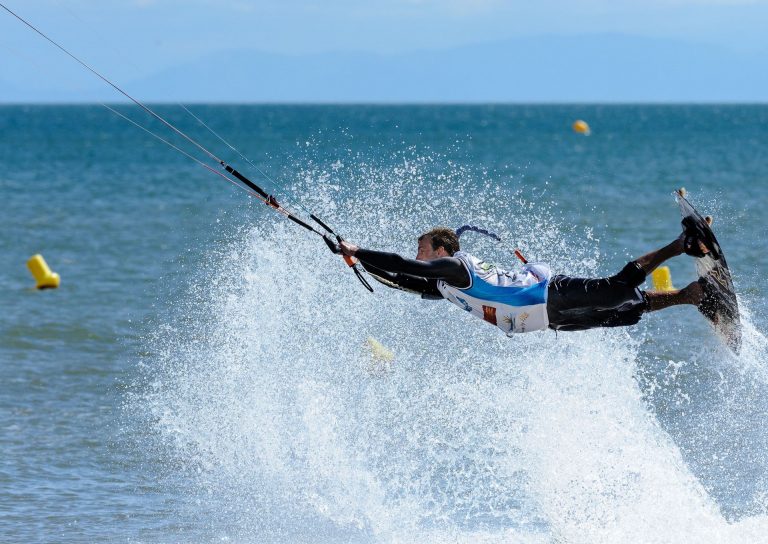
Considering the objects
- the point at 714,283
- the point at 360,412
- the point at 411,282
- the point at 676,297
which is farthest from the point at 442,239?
the point at 360,412

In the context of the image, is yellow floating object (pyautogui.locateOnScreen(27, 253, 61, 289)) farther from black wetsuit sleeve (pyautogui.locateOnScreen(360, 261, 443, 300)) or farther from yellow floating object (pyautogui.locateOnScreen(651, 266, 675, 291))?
yellow floating object (pyautogui.locateOnScreen(651, 266, 675, 291))

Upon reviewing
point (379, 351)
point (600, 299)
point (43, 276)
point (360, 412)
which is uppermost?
point (43, 276)

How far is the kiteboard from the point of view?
22.7ft

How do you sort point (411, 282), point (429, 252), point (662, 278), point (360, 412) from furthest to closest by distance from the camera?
1. point (662, 278)
2. point (360, 412)
3. point (411, 282)
4. point (429, 252)

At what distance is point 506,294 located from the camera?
23.2 ft

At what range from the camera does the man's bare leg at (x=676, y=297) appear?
23.2 feet

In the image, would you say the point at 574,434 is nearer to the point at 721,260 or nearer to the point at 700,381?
the point at 721,260

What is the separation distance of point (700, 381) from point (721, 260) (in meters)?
3.56

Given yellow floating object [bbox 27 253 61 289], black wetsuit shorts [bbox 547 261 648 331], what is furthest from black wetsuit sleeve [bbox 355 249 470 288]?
yellow floating object [bbox 27 253 61 289]

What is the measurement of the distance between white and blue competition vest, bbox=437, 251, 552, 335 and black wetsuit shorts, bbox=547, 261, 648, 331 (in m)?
0.07

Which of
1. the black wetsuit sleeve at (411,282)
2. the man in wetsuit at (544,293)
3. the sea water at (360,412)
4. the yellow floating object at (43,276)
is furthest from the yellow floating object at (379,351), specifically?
the yellow floating object at (43,276)

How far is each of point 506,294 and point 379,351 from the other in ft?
9.31

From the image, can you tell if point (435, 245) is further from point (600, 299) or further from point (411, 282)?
point (600, 299)

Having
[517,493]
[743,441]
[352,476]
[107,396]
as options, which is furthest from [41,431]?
[743,441]
